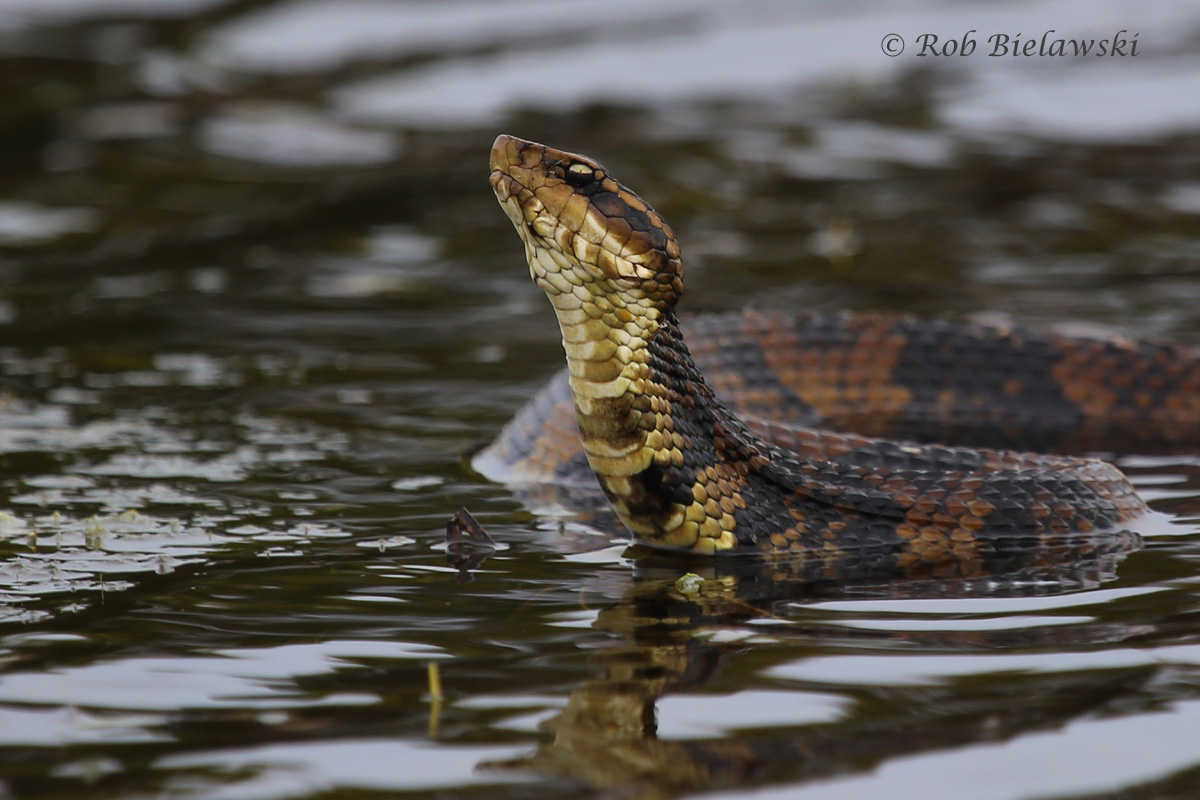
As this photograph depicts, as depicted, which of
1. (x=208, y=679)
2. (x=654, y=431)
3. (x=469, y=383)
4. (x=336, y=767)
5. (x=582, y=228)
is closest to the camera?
(x=336, y=767)

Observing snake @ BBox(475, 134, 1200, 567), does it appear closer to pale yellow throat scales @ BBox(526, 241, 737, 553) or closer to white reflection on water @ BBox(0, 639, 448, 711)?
pale yellow throat scales @ BBox(526, 241, 737, 553)

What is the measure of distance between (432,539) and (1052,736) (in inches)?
80.6

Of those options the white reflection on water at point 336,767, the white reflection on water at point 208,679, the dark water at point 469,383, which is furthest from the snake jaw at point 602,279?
the white reflection on water at point 336,767

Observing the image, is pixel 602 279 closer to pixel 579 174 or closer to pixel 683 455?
pixel 579 174

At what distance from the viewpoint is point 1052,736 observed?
3.23 metres

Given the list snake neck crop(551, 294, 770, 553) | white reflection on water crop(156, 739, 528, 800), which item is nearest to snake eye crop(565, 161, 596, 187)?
snake neck crop(551, 294, 770, 553)

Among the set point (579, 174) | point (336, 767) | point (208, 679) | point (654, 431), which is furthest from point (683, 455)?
point (336, 767)

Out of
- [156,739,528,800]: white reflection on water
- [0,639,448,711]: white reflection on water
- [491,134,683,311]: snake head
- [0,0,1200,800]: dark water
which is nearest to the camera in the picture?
[156,739,528,800]: white reflection on water

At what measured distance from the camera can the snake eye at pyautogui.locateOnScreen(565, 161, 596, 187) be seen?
14.1ft

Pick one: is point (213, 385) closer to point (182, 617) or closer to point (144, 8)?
point (182, 617)

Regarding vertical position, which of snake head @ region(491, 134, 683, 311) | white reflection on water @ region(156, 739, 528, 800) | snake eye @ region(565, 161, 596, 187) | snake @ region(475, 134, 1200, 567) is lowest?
white reflection on water @ region(156, 739, 528, 800)

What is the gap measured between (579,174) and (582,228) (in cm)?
17

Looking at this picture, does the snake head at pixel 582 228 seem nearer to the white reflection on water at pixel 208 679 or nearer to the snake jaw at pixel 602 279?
the snake jaw at pixel 602 279

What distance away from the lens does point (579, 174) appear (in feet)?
14.1
